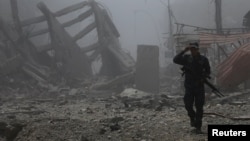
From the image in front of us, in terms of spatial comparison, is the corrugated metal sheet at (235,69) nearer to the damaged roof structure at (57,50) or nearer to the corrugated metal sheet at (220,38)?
the corrugated metal sheet at (220,38)

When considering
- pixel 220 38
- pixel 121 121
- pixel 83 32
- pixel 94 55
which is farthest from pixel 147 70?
pixel 121 121

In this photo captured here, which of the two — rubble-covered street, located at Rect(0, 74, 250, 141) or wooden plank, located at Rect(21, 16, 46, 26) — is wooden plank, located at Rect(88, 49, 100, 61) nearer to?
wooden plank, located at Rect(21, 16, 46, 26)

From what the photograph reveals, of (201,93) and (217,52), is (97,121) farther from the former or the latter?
(217,52)

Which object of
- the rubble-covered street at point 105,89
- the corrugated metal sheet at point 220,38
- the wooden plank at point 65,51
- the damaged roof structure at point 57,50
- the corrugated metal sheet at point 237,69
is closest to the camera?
the rubble-covered street at point 105,89

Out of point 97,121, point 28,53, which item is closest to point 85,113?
point 97,121

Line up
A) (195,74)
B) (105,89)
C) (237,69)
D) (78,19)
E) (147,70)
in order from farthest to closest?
(78,19), (105,89), (147,70), (237,69), (195,74)

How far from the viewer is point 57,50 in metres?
22.2

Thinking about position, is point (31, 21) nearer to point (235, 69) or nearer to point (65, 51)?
point (65, 51)

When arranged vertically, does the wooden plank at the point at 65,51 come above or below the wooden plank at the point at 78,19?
below

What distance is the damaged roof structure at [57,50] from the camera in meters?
20.7

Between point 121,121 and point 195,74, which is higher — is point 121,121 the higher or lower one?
the lower one
